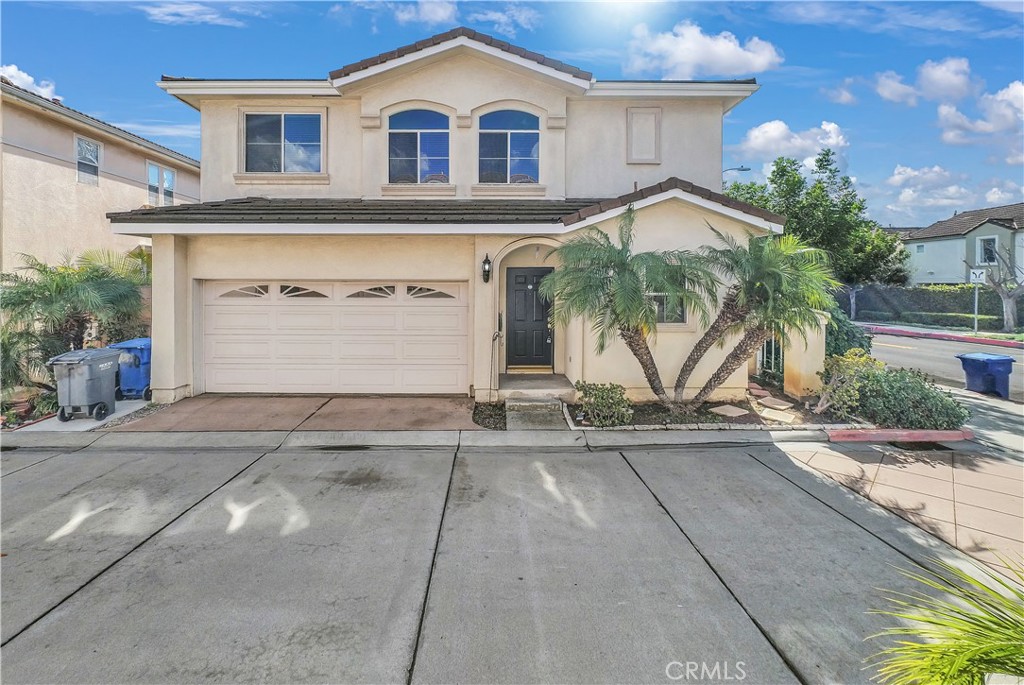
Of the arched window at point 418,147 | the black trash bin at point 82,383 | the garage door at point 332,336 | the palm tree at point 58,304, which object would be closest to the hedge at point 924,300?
the arched window at point 418,147

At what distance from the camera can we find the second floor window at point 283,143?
11.3 metres

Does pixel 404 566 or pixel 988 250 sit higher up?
pixel 988 250

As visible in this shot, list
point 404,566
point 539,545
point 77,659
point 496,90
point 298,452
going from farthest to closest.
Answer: point 496,90, point 298,452, point 539,545, point 404,566, point 77,659

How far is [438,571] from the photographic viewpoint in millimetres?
4188

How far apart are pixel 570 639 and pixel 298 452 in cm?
526

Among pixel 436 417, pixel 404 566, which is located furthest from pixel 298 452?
pixel 404 566

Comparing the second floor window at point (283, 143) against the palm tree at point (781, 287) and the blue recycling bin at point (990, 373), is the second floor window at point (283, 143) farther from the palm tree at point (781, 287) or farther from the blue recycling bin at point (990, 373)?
the blue recycling bin at point (990, 373)

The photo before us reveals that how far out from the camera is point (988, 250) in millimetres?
30469

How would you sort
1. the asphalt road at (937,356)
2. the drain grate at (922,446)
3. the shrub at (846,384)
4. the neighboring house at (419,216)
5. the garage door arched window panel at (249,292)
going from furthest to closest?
the asphalt road at (937,356), the garage door arched window panel at (249,292), the neighboring house at (419,216), the shrub at (846,384), the drain grate at (922,446)

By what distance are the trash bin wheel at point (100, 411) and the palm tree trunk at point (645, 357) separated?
870cm

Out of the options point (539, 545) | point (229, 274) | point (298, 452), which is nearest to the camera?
point (539, 545)

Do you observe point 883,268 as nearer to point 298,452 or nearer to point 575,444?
point 575,444

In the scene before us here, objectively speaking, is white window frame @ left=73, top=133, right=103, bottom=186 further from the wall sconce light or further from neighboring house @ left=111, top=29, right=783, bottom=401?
the wall sconce light

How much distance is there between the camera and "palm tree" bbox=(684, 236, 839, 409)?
7570mm
